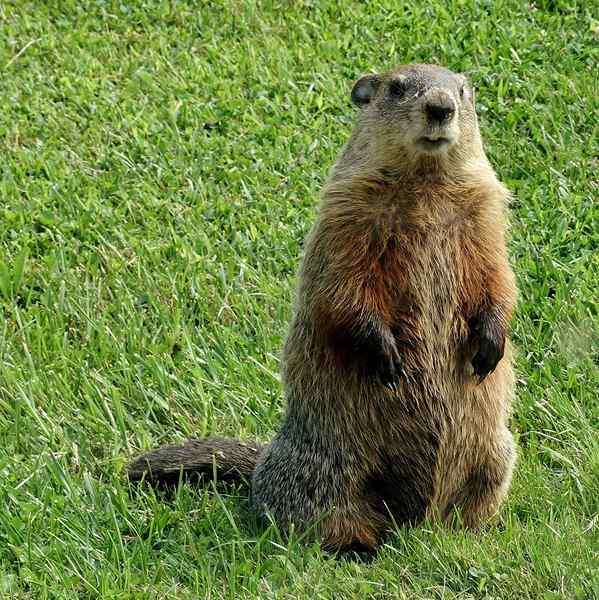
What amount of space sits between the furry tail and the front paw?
98 centimetres

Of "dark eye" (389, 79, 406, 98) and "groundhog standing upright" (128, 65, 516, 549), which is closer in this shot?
"groundhog standing upright" (128, 65, 516, 549)

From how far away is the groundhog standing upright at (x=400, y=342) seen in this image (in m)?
4.46

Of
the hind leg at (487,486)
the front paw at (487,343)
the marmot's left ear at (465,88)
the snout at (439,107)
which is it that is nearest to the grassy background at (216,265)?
the hind leg at (487,486)

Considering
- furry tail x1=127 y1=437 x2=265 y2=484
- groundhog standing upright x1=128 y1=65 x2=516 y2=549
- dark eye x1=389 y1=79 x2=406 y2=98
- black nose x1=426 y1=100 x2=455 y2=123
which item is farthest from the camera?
furry tail x1=127 y1=437 x2=265 y2=484

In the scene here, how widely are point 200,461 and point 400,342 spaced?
93 centimetres

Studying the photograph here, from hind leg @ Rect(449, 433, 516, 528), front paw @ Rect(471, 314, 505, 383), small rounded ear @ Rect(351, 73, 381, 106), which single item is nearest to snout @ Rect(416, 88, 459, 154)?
small rounded ear @ Rect(351, 73, 381, 106)

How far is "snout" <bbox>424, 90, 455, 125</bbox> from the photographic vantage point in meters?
4.34

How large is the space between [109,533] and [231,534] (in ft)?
1.42

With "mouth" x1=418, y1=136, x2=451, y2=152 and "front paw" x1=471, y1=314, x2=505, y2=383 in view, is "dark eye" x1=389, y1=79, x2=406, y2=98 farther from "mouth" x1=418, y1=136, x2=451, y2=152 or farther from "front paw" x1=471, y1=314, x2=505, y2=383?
"front paw" x1=471, y1=314, x2=505, y2=383

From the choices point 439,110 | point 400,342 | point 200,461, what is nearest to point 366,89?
point 439,110

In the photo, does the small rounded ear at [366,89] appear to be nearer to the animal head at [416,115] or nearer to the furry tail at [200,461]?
the animal head at [416,115]

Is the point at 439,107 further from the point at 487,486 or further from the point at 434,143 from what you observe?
the point at 487,486

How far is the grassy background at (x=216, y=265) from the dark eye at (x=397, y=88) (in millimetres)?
1434

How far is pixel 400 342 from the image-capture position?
4527mm
